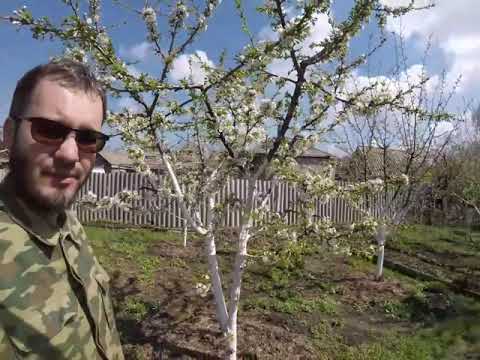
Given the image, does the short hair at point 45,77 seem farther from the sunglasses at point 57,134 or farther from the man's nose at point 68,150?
the man's nose at point 68,150

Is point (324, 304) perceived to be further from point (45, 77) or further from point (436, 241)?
point (436, 241)

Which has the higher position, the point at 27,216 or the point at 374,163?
the point at 374,163

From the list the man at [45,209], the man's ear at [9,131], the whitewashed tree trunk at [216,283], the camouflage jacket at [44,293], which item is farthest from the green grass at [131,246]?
the man's ear at [9,131]

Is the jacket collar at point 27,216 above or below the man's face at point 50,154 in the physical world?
below

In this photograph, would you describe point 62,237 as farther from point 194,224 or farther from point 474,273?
point 474,273

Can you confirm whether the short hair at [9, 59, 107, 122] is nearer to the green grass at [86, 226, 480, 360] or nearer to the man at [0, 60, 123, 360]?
the man at [0, 60, 123, 360]

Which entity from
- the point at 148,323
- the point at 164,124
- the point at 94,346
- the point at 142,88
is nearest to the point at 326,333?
the point at 148,323

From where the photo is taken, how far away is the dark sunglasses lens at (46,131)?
4.17 ft

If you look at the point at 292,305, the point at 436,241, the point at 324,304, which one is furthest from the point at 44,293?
the point at 436,241

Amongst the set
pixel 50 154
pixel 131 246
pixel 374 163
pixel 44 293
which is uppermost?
pixel 374 163

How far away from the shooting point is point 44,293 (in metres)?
1.27

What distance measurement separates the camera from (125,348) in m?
4.88

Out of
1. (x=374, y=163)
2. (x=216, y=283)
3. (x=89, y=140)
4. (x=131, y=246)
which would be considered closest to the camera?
(x=89, y=140)

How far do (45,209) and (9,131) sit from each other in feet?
0.87
